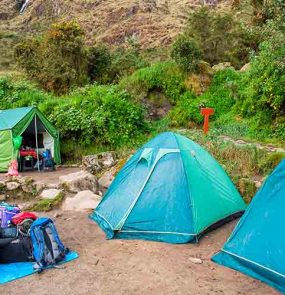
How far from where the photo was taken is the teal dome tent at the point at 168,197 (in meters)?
5.79

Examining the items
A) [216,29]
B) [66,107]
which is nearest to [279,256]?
[66,107]

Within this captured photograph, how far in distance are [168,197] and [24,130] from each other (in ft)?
25.1

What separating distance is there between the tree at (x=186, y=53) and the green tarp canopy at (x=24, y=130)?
6.25 meters

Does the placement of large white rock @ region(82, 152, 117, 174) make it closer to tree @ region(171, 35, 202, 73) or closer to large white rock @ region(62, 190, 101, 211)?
large white rock @ region(62, 190, 101, 211)

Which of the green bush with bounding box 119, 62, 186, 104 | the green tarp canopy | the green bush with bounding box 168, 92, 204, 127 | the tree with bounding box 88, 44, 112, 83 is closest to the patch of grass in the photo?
the green tarp canopy

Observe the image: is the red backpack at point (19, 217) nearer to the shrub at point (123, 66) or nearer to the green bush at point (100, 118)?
the green bush at point (100, 118)

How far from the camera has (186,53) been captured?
15.7m

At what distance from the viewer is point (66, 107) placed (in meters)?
13.9

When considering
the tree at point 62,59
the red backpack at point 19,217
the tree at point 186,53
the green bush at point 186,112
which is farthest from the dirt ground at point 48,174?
the tree at point 62,59

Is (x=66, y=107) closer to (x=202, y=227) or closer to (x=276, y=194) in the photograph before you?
(x=202, y=227)

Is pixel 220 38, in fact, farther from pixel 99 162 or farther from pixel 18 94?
pixel 99 162

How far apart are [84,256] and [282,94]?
8443 millimetres

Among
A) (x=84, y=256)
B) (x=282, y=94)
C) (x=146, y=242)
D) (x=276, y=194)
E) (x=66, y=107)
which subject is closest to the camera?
(x=276, y=194)

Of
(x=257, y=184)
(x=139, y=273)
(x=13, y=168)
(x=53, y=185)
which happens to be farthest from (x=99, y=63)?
(x=139, y=273)
